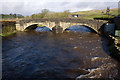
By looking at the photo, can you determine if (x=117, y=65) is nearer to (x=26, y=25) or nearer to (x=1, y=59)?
(x=1, y=59)

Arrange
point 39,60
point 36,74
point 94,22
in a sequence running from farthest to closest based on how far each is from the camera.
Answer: point 94,22 → point 39,60 → point 36,74

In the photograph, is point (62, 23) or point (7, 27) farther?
point (62, 23)

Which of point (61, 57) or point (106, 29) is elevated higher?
point (106, 29)

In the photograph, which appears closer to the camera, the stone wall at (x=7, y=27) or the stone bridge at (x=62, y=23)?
the stone wall at (x=7, y=27)

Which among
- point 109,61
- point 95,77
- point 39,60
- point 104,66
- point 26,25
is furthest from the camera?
point 26,25

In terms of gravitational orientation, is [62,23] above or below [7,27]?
above

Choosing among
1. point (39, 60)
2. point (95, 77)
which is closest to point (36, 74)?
point (39, 60)

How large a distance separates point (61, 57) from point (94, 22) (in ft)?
78.2

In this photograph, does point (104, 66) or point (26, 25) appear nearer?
point (104, 66)

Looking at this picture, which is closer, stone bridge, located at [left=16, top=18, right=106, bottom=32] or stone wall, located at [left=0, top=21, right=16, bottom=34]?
stone wall, located at [left=0, top=21, right=16, bottom=34]

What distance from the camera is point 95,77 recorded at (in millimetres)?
12797

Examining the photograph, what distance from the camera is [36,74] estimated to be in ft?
46.6

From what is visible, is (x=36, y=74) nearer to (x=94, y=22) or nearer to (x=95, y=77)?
(x=95, y=77)

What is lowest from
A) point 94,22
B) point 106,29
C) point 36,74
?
point 36,74
